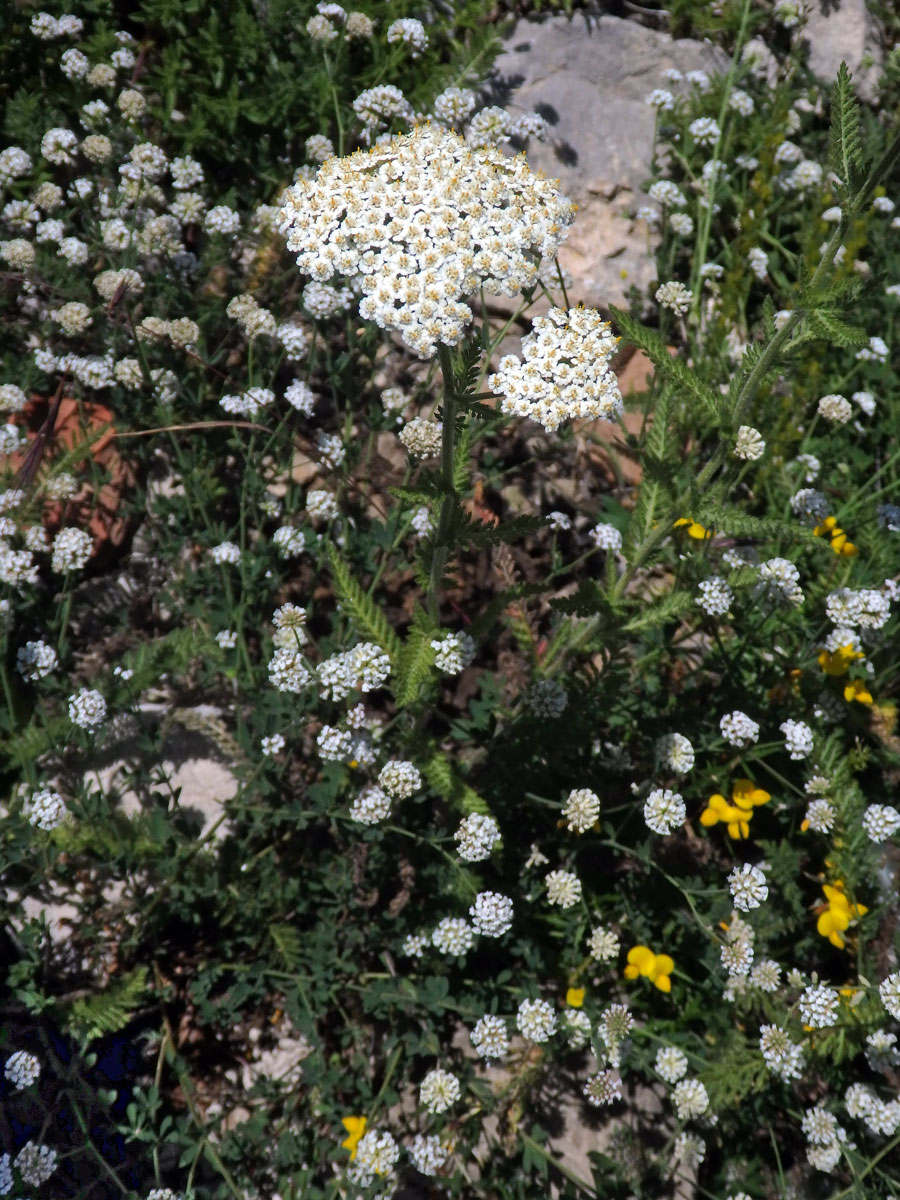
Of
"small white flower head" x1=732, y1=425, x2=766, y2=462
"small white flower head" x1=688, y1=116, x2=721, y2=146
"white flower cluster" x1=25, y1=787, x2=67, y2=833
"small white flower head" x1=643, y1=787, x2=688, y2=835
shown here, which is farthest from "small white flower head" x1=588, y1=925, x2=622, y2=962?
"small white flower head" x1=688, y1=116, x2=721, y2=146

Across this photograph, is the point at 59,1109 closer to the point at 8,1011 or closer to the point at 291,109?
the point at 8,1011

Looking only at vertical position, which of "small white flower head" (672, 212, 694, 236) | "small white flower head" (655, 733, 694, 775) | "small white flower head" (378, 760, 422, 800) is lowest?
"small white flower head" (655, 733, 694, 775)

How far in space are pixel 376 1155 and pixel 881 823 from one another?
2373mm

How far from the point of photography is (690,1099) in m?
3.72

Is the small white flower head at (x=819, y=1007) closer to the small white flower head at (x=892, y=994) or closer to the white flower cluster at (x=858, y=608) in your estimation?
the small white flower head at (x=892, y=994)

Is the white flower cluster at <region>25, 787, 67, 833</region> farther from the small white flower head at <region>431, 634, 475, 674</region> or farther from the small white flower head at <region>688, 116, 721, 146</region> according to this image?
the small white flower head at <region>688, 116, 721, 146</region>

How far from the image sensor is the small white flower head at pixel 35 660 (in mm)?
4027

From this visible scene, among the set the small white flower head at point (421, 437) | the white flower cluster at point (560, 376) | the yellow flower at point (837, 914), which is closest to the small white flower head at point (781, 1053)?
the yellow flower at point (837, 914)

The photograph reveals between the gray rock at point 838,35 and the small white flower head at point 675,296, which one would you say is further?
the gray rock at point 838,35

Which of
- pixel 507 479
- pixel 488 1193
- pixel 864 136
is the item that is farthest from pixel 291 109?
pixel 488 1193

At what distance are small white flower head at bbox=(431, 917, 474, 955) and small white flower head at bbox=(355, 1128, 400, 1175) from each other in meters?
0.69

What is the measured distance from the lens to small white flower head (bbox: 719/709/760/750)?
3930 millimetres

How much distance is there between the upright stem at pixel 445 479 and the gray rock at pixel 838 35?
5271 mm

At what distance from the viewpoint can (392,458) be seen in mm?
5270
